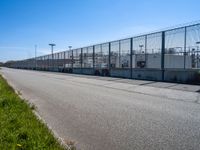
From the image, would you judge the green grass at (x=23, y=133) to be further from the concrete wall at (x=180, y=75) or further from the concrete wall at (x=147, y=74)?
the concrete wall at (x=147, y=74)

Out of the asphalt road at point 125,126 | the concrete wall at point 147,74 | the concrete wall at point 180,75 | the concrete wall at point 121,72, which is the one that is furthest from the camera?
the concrete wall at point 121,72

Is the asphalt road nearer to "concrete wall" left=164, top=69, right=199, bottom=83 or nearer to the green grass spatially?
the green grass

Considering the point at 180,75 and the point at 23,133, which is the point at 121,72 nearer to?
the point at 180,75

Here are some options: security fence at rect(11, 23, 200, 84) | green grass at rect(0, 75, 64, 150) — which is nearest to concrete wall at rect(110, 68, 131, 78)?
security fence at rect(11, 23, 200, 84)

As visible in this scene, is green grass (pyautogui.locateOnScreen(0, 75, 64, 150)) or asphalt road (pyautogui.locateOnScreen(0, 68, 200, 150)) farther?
asphalt road (pyautogui.locateOnScreen(0, 68, 200, 150))

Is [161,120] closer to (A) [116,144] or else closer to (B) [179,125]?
(B) [179,125]

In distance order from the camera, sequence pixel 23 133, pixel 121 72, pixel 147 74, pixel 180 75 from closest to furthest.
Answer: pixel 23 133
pixel 180 75
pixel 147 74
pixel 121 72

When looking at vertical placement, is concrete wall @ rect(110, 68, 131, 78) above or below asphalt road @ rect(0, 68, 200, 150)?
above

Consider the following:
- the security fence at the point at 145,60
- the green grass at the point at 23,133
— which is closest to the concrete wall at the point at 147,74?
the security fence at the point at 145,60

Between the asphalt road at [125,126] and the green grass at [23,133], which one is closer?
the green grass at [23,133]

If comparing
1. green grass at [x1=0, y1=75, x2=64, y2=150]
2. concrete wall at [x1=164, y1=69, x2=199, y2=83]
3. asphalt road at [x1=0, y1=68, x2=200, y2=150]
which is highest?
concrete wall at [x1=164, y1=69, x2=199, y2=83]

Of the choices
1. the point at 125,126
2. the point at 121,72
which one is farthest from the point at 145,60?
the point at 125,126

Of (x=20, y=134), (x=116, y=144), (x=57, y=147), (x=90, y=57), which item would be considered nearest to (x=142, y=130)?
(x=116, y=144)

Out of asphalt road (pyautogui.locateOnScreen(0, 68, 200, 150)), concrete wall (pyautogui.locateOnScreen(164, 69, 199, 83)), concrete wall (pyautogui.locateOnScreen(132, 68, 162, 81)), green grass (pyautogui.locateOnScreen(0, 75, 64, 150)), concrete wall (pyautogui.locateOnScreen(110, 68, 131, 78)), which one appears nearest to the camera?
green grass (pyautogui.locateOnScreen(0, 75, 64, 150))
